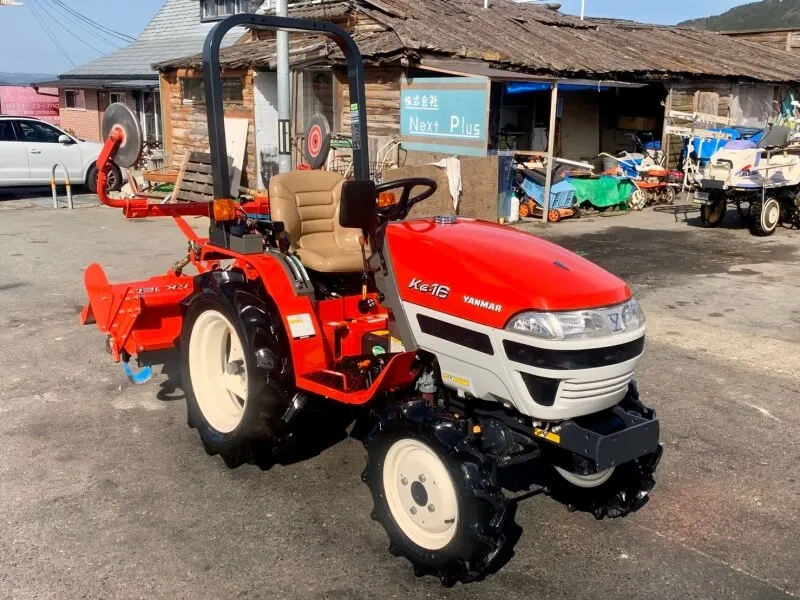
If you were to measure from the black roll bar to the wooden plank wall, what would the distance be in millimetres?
11165

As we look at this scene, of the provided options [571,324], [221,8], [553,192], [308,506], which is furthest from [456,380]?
[221,8]

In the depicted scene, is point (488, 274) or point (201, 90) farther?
point (201, 90)

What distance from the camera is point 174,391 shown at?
500cm

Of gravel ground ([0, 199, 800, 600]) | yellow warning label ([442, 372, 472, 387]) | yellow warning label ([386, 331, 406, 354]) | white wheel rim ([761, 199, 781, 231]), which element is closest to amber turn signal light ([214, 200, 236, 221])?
yellow warning label ([386, 331, 406, 354])

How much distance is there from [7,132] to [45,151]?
68 centimetres

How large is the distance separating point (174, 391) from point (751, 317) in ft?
16.7

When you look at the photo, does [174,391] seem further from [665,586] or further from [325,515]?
[665,586]

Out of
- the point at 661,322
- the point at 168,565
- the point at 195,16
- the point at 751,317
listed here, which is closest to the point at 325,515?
the point at 168,565

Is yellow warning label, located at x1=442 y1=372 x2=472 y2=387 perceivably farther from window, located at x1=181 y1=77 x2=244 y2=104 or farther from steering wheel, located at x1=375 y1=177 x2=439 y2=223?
window, located at x1=181 y1=77 x2=244 y2=104

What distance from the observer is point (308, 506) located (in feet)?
11.8

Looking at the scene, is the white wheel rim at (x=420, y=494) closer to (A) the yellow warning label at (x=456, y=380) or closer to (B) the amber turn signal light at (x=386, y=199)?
(A) the yellow warning label at (x=456, y=380)

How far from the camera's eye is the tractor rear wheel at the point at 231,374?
11.6ft

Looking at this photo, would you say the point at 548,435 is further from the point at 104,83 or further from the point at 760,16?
the point at 760,16

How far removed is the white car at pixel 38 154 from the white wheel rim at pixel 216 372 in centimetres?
1035
